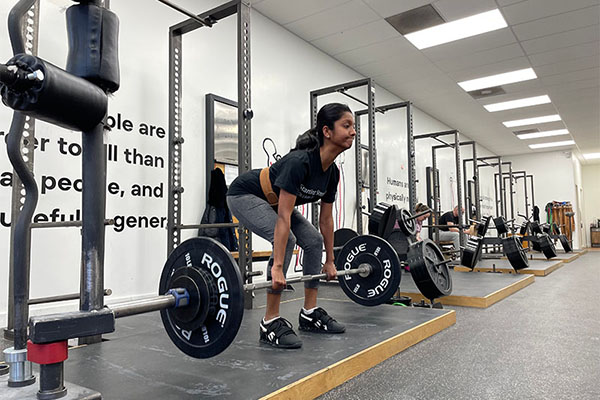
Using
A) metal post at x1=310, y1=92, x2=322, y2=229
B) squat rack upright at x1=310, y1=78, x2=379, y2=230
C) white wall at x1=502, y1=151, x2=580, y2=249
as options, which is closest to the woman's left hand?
squat rack upright at x1=310, y1=78, x2=379, y2=230

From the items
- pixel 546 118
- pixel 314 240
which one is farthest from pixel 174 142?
pixel 546 118

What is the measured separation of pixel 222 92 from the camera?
3.07m

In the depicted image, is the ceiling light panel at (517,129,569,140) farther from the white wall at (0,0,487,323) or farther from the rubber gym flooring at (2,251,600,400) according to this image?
the rubber gym flooring at (2,251,600,400)

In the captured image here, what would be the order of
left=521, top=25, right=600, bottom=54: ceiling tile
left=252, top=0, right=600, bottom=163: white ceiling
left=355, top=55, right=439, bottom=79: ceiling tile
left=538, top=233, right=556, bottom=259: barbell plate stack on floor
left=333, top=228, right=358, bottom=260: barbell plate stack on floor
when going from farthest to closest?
left=538, top=233, right=556, bottom=259: barbell plate stack on floor → left=355, top=55, right=439, bottom=79: ceiling tile → left=521, top=25, right=600, bottom=54: ceiling tile → left=252, top=0, right=600, bottom=163: white ceiling → left=333, top=228, right=358, bottom=260: barbell plate stack on floor

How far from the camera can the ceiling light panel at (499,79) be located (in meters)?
5.07

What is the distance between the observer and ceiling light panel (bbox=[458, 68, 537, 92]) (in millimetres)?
5073

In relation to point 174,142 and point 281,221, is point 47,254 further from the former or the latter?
point 281,221

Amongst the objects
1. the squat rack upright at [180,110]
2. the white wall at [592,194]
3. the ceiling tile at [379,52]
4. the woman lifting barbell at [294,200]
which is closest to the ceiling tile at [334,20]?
the ceiling tile at [379,52]

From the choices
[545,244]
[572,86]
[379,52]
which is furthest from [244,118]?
[545,244]

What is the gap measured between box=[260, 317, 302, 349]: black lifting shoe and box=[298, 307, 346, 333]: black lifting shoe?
0.22 metres

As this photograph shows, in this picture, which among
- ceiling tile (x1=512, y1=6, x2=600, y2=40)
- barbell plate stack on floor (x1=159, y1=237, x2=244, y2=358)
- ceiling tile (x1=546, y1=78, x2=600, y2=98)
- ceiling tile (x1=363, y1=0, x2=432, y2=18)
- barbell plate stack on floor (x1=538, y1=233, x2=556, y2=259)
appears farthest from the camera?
barbell plate stack on floor (x1=538, y1=233, x2=556, y2=259)

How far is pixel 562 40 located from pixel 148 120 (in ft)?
13.2

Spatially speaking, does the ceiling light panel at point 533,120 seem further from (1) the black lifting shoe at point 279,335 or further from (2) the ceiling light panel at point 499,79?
(1) the black lifting shoe at point 279,335

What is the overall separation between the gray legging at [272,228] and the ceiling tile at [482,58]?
12.1ft
